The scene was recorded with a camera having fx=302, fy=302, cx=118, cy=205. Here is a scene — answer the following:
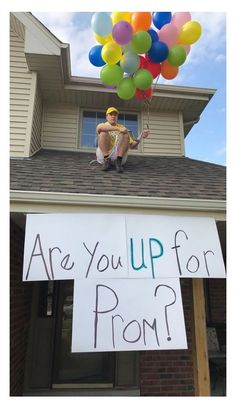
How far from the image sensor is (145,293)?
2.55m

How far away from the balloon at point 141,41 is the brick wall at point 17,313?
238 cm

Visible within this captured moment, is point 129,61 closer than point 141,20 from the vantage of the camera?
No

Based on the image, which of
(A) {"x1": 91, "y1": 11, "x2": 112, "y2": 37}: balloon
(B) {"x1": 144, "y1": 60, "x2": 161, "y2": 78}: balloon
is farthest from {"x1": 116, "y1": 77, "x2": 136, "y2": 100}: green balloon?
(A) {"x1": 91, "y1": 11, "x2": 112, "y2": 37}: balloon

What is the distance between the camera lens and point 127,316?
248 centimetres

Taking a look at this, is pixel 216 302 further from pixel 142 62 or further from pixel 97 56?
pixel 97 56

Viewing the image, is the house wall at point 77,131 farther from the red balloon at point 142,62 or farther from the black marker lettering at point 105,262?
the black marker lettering at point 105,262

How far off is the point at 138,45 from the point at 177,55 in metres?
0.50

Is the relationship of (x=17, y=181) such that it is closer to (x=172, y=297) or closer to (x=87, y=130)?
(x=172, y=297)

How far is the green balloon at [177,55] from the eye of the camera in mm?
3545

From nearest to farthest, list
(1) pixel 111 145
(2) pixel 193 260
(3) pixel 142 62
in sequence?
(2) pixel 193 260 < (3) pixel 142 62 < (1) pixel 111 145

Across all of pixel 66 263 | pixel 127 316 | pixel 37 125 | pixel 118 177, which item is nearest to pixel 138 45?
pixel 118 177

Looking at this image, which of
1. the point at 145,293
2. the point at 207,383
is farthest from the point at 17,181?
the point at 207,383

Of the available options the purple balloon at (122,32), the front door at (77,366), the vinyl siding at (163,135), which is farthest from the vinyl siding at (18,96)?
the front door at (77,366)

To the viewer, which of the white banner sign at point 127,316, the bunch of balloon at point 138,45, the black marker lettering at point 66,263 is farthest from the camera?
the bunch of balloon at point 138,45
